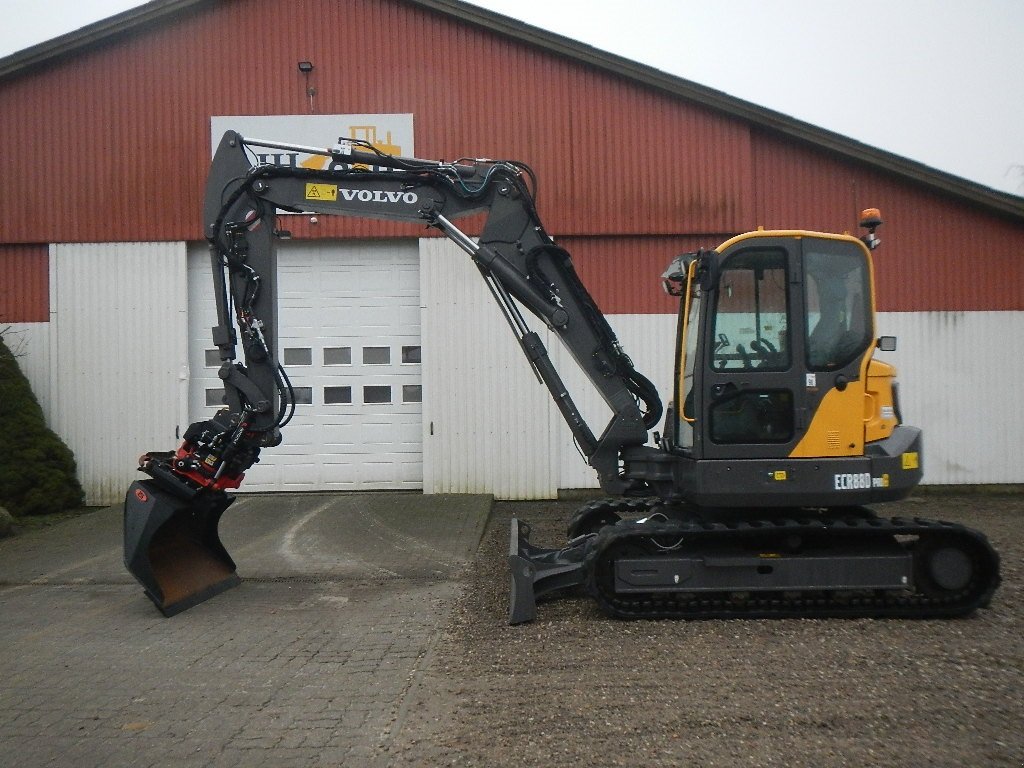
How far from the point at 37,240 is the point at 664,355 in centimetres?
937

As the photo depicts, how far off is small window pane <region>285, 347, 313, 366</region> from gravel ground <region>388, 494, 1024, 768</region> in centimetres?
682

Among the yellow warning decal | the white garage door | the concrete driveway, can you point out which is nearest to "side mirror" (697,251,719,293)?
the yellow warning decal

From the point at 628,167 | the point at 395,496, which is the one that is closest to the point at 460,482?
the point at 395,496

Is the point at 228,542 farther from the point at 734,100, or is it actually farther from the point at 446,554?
the point at 734,100

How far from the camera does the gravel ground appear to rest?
4.01 meters

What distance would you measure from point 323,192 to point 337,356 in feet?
18.8

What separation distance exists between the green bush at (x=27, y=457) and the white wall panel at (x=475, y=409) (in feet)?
16.7

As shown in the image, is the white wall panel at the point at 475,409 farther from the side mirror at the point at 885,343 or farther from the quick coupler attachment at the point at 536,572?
the side mirror at the point at 885,343

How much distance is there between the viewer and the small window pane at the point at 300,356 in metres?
12.6

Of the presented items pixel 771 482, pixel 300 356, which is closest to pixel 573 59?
pixel 300 356

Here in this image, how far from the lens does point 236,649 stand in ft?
19.1

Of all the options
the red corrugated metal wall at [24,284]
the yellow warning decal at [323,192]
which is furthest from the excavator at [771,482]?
the red corrugated metal wall at [24,284]

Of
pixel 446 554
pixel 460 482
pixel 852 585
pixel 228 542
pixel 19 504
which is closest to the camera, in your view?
pixel 852 585

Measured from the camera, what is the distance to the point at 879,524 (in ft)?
20.3
